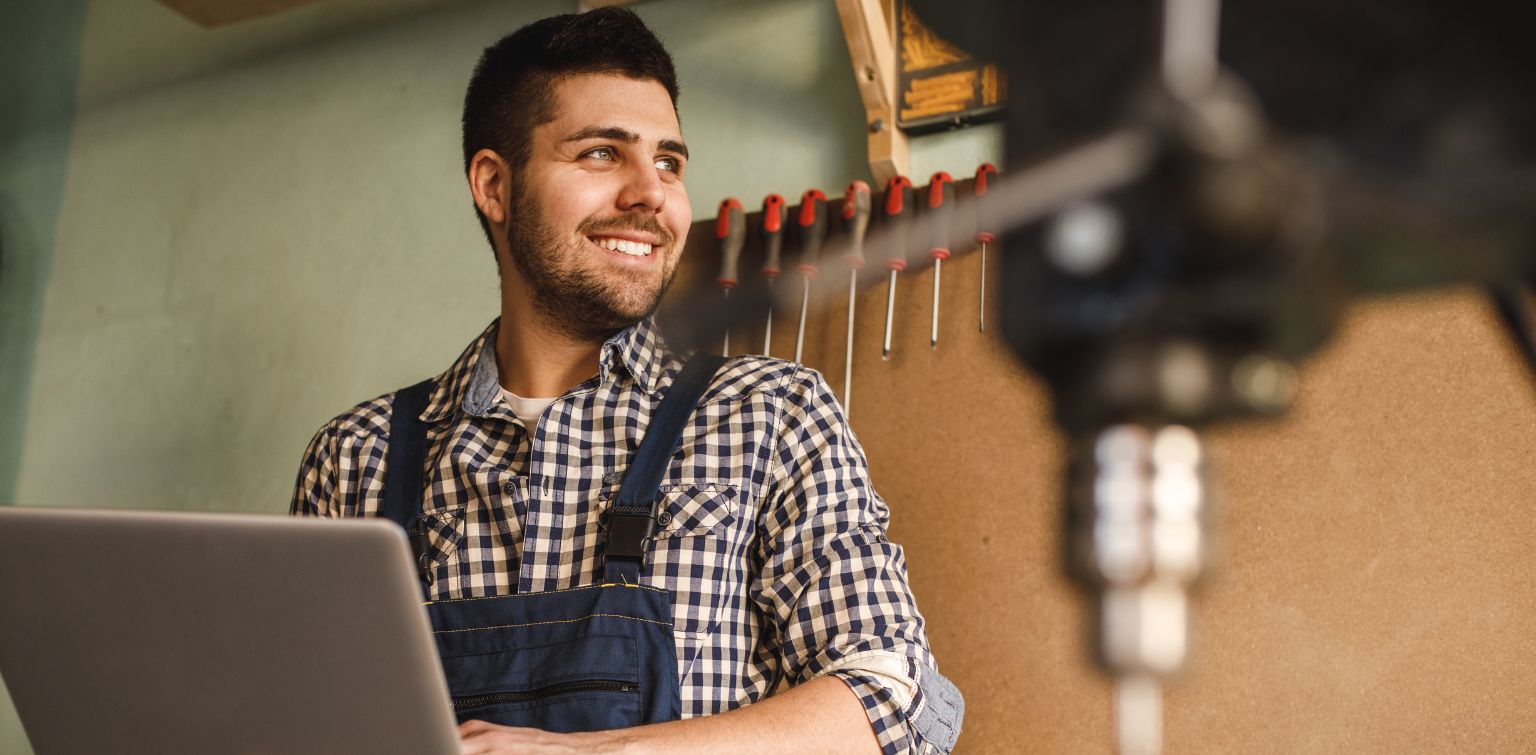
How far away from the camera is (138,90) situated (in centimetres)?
212

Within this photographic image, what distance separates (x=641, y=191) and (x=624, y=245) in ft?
0.22

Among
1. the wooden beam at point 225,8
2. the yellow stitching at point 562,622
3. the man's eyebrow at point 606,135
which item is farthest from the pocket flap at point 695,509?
the wooden beam at point 225,8

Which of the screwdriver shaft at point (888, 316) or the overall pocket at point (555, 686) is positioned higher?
the screwdriver shaft at point (888, 316)

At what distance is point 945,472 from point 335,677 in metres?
0.86

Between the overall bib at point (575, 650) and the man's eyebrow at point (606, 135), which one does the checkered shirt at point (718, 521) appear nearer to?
the overall bib at point (575, 650)

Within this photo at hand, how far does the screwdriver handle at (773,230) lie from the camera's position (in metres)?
1.46

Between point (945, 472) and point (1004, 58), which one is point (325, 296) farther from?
point (1004, 58)

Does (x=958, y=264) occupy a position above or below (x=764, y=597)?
above

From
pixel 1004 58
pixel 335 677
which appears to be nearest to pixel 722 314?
pixel 335 677

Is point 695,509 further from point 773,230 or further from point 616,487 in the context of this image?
point 773,230

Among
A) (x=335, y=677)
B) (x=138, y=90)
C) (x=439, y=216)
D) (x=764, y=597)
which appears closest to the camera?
(x=335, y=677)

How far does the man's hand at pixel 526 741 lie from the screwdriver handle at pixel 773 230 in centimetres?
71

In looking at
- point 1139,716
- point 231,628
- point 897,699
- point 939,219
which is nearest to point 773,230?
point 939,219

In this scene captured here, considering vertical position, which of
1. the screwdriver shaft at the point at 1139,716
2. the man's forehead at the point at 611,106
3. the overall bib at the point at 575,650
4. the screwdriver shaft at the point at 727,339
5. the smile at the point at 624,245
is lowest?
the overall bib at the point at 575,650
